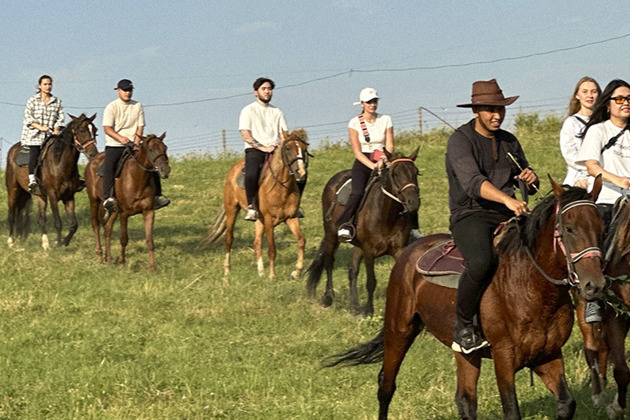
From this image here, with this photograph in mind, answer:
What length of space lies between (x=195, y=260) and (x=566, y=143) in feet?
29.9

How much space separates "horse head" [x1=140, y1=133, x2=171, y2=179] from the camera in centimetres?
1535

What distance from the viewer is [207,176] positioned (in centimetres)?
2925

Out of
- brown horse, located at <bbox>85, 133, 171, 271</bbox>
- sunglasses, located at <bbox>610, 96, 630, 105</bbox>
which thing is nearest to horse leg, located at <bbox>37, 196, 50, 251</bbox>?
brown horse, located at <bbox>85, 133, 171, 271</bbox>

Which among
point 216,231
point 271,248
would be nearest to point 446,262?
point 271,248

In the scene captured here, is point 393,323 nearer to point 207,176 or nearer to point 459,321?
point 459,321

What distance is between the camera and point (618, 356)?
7609mm

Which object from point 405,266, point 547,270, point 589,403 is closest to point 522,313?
point 547,270

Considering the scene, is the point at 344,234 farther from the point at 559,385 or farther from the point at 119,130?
the point at 559,385

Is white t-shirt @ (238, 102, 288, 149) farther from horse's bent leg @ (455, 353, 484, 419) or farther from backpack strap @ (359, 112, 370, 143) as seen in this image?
horse's bent leg @ (455, 353, 484, 419)

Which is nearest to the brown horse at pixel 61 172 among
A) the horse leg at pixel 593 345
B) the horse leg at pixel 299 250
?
the horse leg at pixel 299 250

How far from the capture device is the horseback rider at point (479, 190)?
246 inches

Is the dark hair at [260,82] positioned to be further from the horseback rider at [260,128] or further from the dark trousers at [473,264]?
the dark trousers at [473,264]

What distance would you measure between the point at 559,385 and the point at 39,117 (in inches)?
539

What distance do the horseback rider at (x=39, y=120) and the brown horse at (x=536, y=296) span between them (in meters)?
12.4
